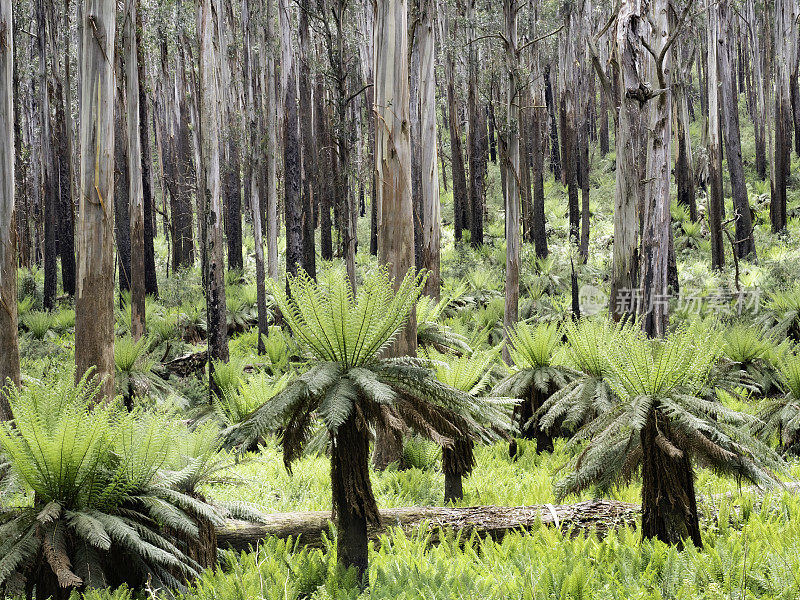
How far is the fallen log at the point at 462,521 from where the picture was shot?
4406 mm

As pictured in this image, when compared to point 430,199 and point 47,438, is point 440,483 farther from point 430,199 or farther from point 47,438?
point 430,199

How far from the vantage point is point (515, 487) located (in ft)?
19.6

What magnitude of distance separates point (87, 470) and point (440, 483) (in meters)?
3.95

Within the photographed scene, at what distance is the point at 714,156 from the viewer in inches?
647

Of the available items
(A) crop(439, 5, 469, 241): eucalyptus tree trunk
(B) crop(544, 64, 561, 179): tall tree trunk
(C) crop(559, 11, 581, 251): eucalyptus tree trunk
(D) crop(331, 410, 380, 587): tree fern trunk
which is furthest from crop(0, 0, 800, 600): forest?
(B) crop(544, 64, 561, 179): tall tree trunk

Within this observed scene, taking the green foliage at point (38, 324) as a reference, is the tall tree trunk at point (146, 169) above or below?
above

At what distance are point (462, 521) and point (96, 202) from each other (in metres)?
4.74

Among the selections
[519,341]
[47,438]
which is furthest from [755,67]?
[47,438]

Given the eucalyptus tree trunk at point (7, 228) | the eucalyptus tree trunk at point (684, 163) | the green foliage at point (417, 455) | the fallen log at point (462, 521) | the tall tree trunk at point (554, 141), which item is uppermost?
the tall tree trunk at point (554, 141)

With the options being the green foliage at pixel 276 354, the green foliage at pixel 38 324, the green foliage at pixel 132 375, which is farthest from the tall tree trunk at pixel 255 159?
the green foliage at pixel 38 324

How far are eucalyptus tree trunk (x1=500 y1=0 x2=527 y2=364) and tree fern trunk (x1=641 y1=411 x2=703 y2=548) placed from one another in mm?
6082

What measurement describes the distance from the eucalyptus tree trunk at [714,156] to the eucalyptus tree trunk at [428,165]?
8101 millimetres

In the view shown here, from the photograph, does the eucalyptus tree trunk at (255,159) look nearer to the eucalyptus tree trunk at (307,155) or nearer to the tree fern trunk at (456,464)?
the eucalyptus tree trunk at (307,155)

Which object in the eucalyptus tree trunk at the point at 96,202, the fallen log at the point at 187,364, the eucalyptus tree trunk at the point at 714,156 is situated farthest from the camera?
the eucalyptus tree trunk at the point at 714,156
